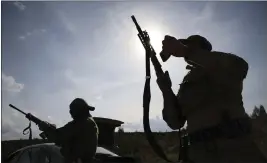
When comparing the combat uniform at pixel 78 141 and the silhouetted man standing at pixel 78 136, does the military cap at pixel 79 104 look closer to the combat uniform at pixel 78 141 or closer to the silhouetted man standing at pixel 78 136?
the silhouetted man standing at pixel 78 136

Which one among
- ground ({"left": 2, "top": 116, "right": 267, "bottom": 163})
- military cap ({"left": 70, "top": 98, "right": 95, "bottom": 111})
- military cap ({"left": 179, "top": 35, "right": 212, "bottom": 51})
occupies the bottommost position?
ground ({"left": 2, "top": 116, "right": 267, "bottom": 163})

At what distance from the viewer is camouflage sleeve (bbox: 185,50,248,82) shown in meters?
1.92

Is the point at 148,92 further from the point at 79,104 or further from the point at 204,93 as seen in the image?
the point at 79,104

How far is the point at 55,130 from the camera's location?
203 inches

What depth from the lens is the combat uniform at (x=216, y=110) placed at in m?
1.87

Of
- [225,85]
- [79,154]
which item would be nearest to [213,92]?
[225,85]

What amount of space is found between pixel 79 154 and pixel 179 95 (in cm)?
285

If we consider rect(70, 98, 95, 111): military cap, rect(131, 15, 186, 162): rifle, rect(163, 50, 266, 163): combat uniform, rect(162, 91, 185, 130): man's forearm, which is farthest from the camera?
rect(70, 98, 95, 111): military cap

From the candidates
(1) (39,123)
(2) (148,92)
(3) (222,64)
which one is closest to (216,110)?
(3) (222,64)

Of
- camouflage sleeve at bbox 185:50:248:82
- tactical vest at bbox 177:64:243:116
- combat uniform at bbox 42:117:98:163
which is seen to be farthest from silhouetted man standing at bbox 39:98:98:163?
camouflage sleeve at bbox 185:50:248:82

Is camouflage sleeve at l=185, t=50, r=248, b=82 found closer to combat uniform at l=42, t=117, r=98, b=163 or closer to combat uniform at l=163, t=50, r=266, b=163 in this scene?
combat uniform at l=163, t=50, r=266, b=163

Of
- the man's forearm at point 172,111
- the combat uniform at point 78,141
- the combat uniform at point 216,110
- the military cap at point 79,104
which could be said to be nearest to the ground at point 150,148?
the combat uniform at point 216,110

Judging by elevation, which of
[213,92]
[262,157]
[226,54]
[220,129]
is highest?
[226,54]

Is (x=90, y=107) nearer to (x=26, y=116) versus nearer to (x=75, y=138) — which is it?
(x=75, y=138)
